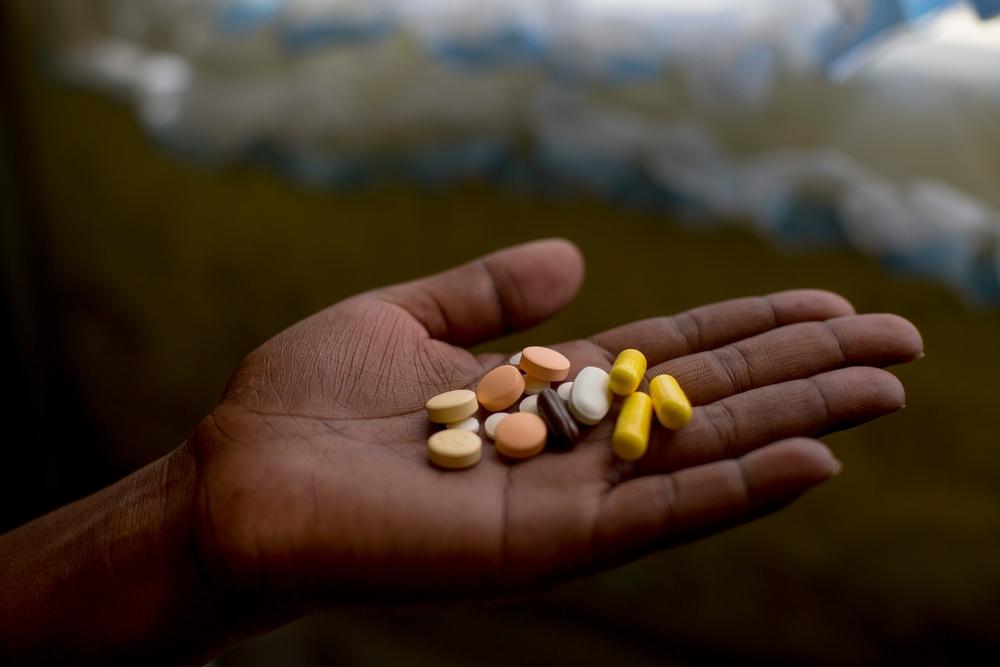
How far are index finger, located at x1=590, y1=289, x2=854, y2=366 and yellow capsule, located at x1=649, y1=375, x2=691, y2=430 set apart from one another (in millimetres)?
148

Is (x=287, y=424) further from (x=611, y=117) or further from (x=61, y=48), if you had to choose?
(x=61, y=48)

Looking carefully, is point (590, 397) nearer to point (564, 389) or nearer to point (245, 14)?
point (564, 389)

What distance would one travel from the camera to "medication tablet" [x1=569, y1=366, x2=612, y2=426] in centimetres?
98

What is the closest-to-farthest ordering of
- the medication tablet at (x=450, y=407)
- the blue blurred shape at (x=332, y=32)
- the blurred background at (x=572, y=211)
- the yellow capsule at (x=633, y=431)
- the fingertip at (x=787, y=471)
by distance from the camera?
the fingertip at (x=787, y=471)
the yellow capsule at (x=633, y=431)
the medication tablet at (x=450, y=407)
the blurred background at (x=572, y=211)
the blue blurred shape at (x=332, y=32)

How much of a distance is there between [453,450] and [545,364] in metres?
0.22

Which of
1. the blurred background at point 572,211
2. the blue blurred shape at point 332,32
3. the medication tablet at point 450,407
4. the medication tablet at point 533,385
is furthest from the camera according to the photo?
the blue blurred shape at point 332,32

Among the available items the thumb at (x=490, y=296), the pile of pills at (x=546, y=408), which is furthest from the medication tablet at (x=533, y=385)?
the thumb at (x=490, y=296)

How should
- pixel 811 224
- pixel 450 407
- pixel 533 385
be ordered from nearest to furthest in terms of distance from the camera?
pixel 450 407, pixel 533 385, pixel 811 224

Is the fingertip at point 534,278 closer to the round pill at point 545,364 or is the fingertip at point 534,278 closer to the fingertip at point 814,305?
the round pill at point 545,364

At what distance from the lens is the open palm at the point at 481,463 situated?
808 millimetres

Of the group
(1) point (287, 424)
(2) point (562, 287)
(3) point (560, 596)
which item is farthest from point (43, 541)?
(3) point (560, 596)

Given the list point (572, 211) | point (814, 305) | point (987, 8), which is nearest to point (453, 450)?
point (814, 305)

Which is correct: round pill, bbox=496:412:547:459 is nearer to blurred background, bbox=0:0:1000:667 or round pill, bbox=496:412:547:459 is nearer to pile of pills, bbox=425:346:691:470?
pile of pills, bbox=425:346:691:470

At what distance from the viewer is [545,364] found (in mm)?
1087
